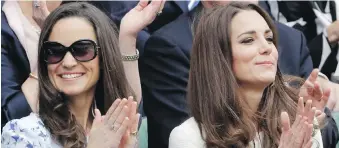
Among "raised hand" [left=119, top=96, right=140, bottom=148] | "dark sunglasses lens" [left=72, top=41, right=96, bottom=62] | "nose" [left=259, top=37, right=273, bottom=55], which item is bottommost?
"raised hand" [left=119, top=96, right=140, bottom=148]

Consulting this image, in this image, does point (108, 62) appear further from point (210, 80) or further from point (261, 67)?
point (261, 67)

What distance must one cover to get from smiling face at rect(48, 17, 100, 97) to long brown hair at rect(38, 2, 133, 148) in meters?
0.03

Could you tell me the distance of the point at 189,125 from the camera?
128 inches

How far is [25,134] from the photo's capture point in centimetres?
321

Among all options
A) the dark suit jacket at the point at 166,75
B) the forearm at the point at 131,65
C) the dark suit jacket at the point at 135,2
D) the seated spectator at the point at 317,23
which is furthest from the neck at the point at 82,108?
the seated spectator at the point at 317,23

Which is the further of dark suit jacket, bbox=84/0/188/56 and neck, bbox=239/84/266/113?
dark suit jacket, bbox=84/0/188/56

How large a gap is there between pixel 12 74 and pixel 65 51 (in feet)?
2.02

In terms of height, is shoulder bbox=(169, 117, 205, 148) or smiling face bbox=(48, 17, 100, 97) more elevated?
smiling face bbox=(48, 17, 100, 97)

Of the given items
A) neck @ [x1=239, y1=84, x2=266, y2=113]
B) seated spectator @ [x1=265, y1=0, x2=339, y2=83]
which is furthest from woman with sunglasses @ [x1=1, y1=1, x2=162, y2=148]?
seated spectator @ [x1=265, y1=0, x2=339, y2=83]

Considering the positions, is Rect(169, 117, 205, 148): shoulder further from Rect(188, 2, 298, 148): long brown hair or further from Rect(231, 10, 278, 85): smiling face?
Rect(231, 10, 278, 85): smiling face

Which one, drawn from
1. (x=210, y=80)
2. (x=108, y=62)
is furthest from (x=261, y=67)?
(x=108, y=62)

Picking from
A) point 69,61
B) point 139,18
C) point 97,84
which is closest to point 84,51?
point 69,61

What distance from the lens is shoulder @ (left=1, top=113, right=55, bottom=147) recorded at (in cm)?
318

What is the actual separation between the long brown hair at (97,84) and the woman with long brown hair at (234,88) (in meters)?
0.35
